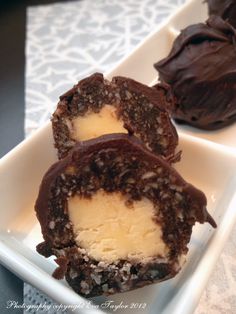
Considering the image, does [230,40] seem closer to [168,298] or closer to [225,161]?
[225,161]

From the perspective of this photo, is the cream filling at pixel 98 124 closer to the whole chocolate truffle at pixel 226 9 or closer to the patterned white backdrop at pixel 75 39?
the patterned white backdrop at pixel 75 39

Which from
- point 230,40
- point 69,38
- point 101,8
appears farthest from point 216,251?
point 101,8

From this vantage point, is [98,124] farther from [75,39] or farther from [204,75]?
[75,39]

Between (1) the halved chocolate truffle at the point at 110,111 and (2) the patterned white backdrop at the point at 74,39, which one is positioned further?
(2) the patterned white backdrop at the point at 74,39

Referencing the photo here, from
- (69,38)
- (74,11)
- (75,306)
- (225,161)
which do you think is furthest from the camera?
(74,11)

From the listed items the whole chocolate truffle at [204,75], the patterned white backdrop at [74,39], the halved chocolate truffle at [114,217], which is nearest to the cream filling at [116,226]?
the halved chocolate truffle at [114,217]
